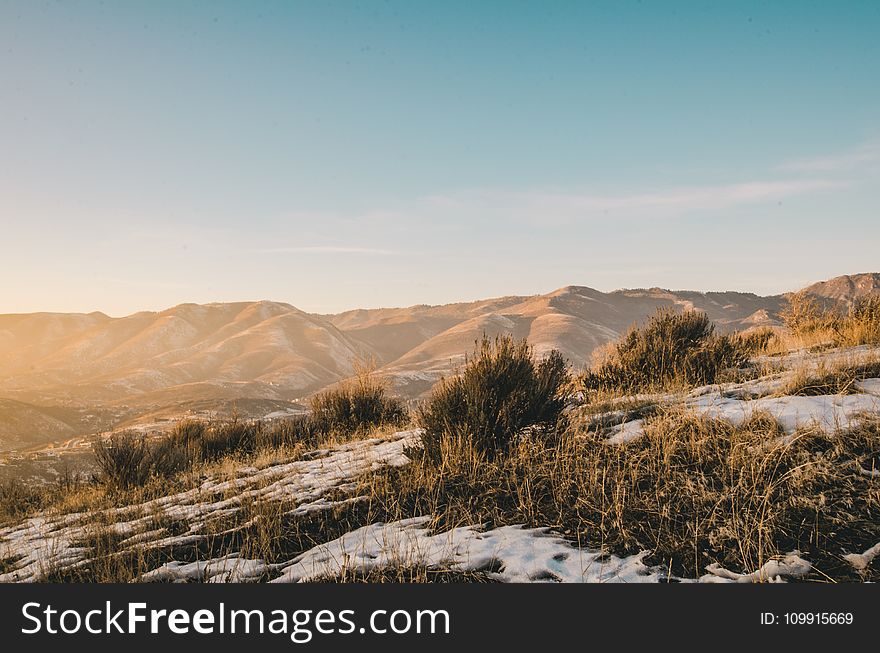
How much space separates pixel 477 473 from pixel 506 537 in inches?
48.7

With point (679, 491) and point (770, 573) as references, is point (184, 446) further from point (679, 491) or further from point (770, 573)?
point (770, 573)

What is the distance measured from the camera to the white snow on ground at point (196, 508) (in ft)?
15.8

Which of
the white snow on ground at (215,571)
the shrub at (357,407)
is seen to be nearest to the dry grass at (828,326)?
the shrub at (357,407)

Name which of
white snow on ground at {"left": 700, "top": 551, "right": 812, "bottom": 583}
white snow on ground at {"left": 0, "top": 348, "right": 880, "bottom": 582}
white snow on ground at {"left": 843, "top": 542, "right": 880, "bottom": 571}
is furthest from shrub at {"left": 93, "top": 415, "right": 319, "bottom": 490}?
white snow on ground at {"left": 843, "top": 542, "right": 880, "bottom": 571}

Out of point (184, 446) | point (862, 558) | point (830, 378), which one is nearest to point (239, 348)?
point (184, 446)

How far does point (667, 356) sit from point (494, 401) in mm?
4223

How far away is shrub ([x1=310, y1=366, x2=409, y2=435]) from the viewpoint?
11172 mm

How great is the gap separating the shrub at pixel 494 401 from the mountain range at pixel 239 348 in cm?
4519

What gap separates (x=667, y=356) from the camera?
9.08 m

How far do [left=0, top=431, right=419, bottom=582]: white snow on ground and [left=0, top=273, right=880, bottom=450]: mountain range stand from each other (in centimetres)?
4312

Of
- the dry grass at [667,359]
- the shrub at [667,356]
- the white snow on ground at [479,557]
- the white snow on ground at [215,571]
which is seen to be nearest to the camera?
the white snow on ground at [479,557]

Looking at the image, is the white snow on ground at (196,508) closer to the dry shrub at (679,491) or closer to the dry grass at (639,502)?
the dry grass at (639,502)

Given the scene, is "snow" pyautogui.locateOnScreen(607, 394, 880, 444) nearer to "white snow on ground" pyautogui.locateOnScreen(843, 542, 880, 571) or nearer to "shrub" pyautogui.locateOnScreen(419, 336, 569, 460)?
"shrub" pyautogui.locateOnScreen(419, 336, 569, 460)

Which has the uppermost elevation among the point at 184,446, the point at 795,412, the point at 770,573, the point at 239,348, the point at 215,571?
the point at 795,412
